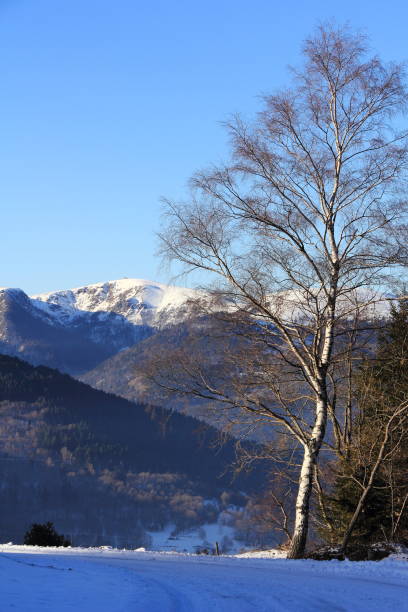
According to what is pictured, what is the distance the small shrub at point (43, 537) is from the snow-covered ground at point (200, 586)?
32.8ft

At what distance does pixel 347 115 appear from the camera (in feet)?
50.5

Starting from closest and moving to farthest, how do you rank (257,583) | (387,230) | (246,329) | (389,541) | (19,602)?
(19,602) < (257,583) < (387,230) < (246,329) < (389,541)

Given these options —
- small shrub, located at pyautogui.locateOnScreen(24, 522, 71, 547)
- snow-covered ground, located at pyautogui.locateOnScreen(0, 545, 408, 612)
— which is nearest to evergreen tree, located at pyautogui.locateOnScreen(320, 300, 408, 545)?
snow-covered ground, located at pyautogui.locateOnScreen(0, 545, 408, 612)

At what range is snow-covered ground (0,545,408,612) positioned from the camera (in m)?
7.68

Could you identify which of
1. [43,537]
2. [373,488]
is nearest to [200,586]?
[373,488]

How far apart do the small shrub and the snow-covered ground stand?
9.98 metres

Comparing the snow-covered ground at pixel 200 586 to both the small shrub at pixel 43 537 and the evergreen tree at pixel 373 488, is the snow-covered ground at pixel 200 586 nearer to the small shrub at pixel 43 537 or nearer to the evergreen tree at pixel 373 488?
the evergreen tree at pixel 373 488

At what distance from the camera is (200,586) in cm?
931

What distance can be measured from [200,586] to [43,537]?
14041 millimetres

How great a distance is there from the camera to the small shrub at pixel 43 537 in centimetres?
2171

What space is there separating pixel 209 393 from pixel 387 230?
534 centimetres

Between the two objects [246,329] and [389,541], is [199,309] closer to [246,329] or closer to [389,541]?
[246,329]

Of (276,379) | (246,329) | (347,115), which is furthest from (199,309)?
(347,115)

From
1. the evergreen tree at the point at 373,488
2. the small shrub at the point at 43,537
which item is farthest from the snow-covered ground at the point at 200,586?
the small shrub at the point at 43,537
